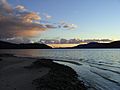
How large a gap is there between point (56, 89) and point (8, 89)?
4.00 meters

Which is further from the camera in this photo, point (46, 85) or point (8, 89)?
point (46, 85)

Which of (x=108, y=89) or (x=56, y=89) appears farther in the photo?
(x=108, y=89)

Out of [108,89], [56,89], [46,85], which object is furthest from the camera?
[108,89]

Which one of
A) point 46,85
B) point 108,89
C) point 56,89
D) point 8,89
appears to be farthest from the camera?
point 108,89

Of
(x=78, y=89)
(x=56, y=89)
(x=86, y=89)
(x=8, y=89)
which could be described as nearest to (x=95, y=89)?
(x=86, y=89)

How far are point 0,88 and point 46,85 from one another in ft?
13.6

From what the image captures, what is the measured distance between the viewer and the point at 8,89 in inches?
606

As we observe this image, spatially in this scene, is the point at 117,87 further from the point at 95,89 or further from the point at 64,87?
the point at 64,87

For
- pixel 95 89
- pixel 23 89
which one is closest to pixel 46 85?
pixel 23 89

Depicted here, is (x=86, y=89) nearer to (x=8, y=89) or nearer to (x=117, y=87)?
(x=117, y=87)

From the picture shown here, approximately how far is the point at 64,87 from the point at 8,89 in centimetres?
502

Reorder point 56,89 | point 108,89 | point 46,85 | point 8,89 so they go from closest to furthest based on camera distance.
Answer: point 8,89
point 56,89
point 46,85
point 108,89

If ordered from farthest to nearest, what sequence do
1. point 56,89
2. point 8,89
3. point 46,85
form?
point 46,85, point 56,89, point 8,89

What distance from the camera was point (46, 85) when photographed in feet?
58.1
